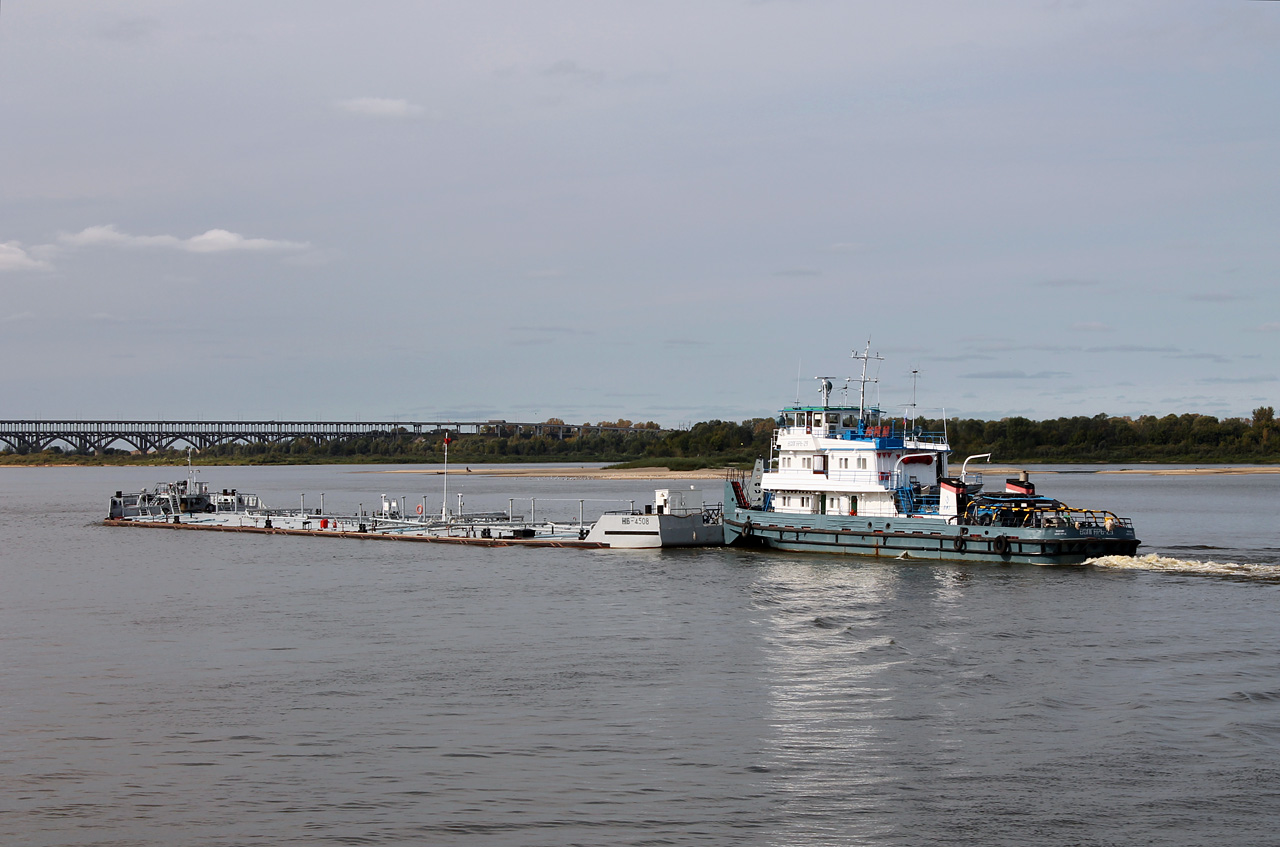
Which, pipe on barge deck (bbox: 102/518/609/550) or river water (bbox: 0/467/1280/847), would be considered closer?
river water (bbox: 0/467/1280/847)

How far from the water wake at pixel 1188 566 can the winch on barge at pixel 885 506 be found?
26.6 inches

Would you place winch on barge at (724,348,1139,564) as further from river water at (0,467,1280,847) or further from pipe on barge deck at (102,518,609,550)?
pipe on barge deck at (102,518,609,550)

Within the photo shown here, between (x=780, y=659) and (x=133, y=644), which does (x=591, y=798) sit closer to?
(x=780, y=659)

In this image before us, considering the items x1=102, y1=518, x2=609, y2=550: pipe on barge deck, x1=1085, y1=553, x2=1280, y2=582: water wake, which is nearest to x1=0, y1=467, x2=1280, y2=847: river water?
x1=1085, y1=553, x2=1280, y2=582: water wake

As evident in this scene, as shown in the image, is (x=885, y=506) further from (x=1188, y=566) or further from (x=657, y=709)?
(x=657, y=709)

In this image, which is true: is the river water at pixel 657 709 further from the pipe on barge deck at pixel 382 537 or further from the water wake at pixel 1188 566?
the pipe on barge deck at pixel 382 537

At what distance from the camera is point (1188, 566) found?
50.9m

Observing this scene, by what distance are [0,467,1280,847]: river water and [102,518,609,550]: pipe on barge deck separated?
1345cm

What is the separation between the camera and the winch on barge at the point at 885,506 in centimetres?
5256

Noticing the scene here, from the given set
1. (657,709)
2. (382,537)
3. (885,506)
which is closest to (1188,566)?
(885,506)

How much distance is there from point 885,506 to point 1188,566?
13971 mm

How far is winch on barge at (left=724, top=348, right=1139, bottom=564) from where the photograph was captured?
52562 millimetres

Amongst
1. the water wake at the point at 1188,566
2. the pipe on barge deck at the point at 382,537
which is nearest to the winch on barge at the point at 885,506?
the water wake at the point at 1188,566

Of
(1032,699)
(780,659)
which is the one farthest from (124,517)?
(1032,699)
